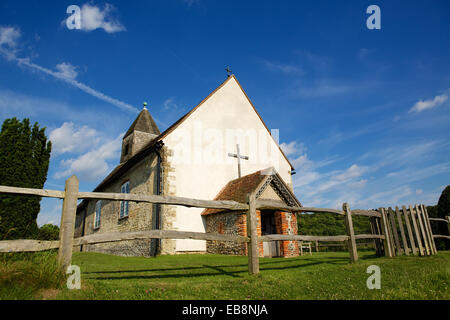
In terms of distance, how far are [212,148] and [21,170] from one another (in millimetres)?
9584

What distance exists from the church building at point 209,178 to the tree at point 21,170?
631 centimetres

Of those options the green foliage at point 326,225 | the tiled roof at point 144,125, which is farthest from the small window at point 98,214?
the green foliage at point 326,225

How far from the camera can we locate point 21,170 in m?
6.54

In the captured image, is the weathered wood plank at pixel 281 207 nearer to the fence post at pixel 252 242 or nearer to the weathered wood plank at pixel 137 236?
the fence post at pixel 252 242

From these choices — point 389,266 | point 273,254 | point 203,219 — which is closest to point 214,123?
point 203,219

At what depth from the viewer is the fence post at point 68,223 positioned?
4.02 meters

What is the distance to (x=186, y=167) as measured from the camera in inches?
548

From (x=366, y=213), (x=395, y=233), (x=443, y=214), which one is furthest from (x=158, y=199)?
(x=443, y=214)

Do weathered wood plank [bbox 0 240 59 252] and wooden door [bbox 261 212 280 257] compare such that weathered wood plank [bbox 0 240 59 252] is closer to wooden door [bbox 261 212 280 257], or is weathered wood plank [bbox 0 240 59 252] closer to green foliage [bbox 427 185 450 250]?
wooden door [bbox 261 212 280 257]

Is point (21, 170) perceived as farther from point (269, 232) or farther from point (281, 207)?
point (269, 232)

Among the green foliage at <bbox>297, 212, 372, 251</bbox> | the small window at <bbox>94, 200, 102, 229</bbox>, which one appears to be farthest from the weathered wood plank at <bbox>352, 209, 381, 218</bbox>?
the green foliage at <bbox>297, 212, 372, 251</bbox>

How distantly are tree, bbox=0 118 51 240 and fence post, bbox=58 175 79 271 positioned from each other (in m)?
2.98
